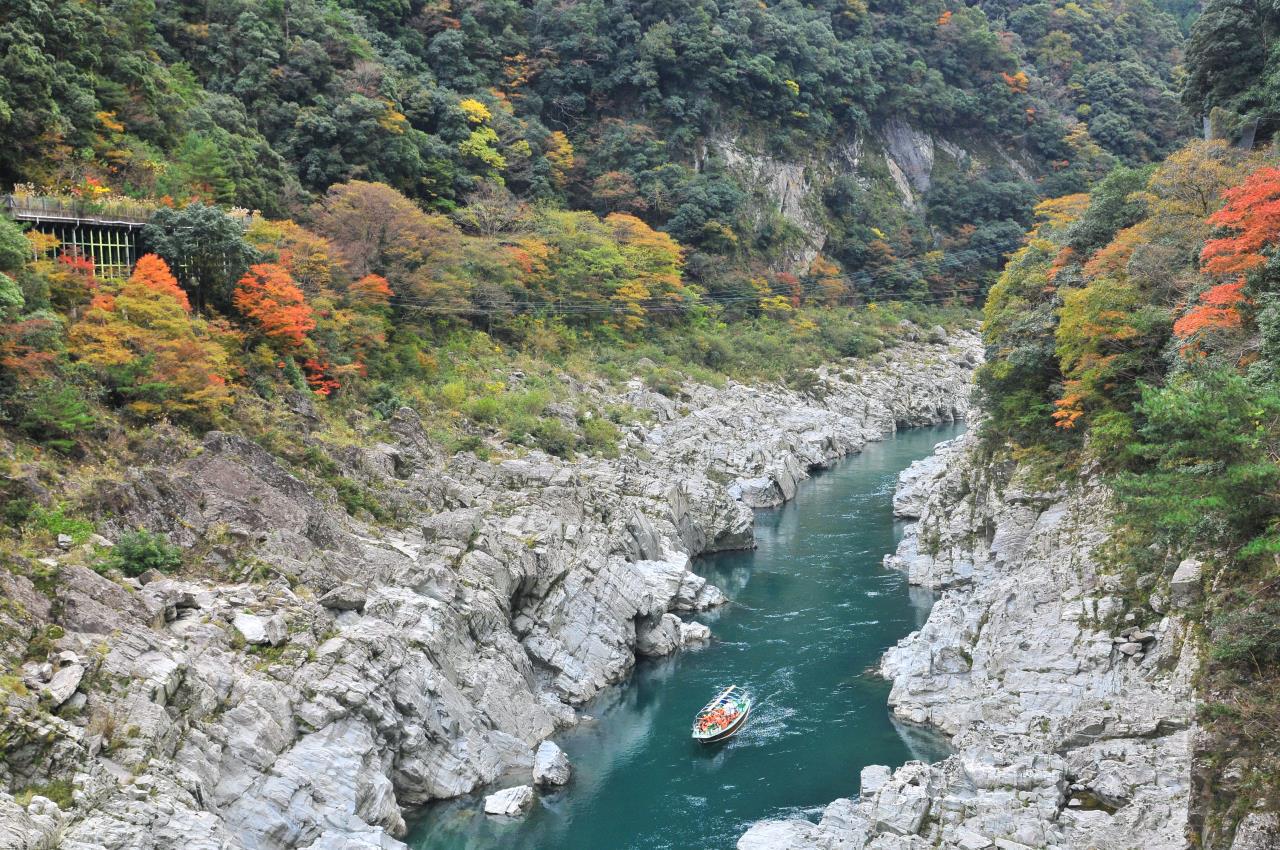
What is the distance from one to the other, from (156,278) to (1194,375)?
26827 millimetres

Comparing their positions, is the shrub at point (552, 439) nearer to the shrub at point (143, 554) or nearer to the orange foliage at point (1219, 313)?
the shrub at point (143, 554)

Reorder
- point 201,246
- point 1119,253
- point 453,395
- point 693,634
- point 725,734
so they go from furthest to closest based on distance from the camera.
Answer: point 453,395, point 693,634, point 201,246, point 1119,253, point 725,734

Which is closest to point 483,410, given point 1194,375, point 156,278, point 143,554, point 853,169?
point 156,278

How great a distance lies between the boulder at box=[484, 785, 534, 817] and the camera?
2191cm

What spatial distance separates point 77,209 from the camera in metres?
30.5

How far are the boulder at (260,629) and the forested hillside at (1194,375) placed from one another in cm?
1698

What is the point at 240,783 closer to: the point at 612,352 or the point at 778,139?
the point at 612,352

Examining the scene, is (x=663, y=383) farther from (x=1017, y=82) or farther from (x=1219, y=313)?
(x=1017, y=82)

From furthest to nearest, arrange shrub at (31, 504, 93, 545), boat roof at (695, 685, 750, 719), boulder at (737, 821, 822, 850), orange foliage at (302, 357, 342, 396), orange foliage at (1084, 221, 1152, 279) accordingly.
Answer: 1. orange foliage at (302, 357, 342, 396)
2. orange foliage at (1084, 221, 1152, 279)
3. boat roof at (695, 685, 750, 719)
4. shrub at (31, 504, 93, 545)
5. boulder at (737, 821, 822, 850)

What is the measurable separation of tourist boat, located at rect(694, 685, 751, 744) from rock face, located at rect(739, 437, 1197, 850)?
403 cm

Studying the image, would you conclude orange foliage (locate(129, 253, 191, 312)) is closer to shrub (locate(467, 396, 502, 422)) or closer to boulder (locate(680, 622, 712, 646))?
shrub (locate(467, 396, 502, 422))

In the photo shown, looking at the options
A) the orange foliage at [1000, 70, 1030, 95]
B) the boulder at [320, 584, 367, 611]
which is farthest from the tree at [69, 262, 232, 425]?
the orange foliage at [1000, 70, 1030, 95]

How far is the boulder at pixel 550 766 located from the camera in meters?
23.2

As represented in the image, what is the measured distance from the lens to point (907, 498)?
4438 centimetres
